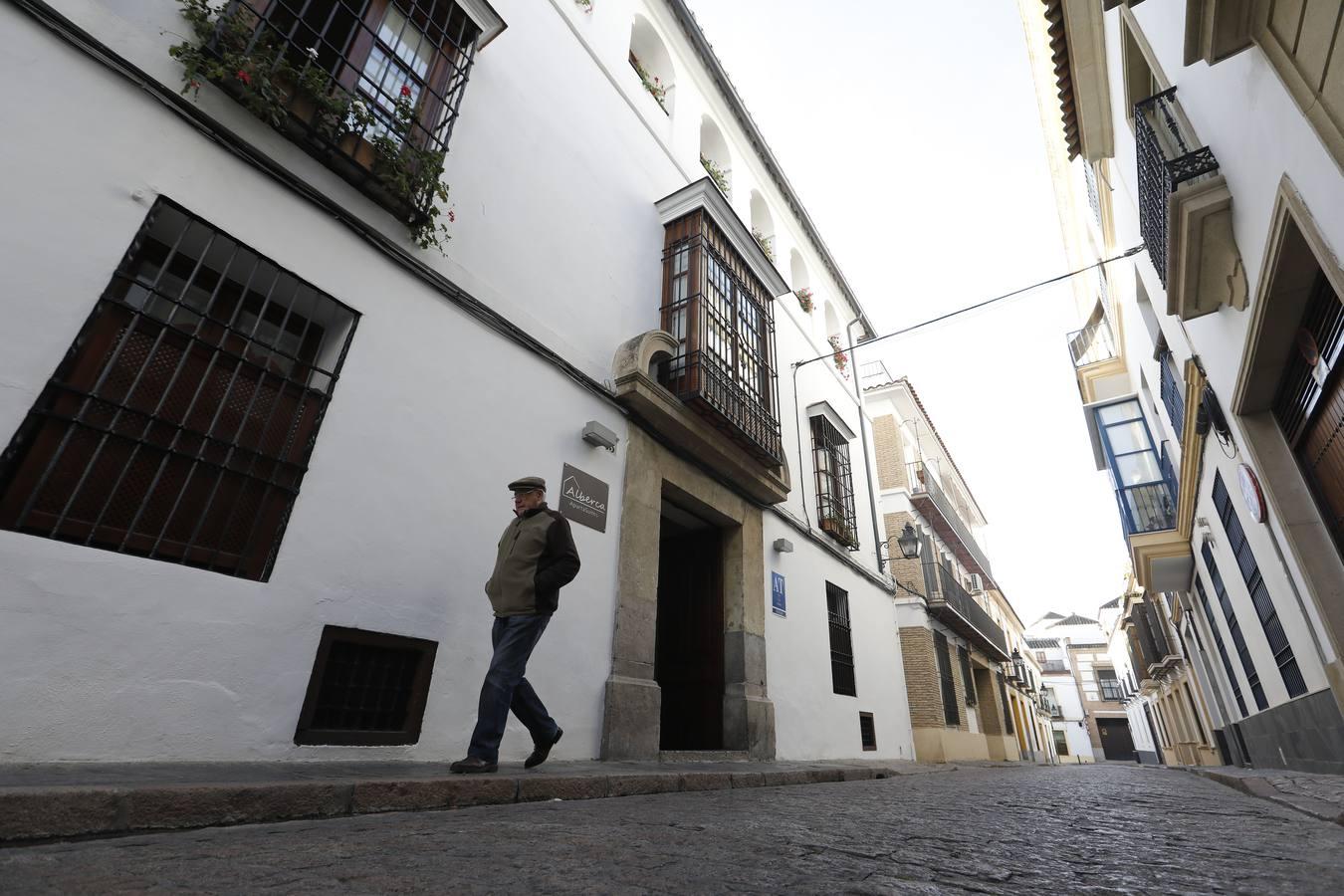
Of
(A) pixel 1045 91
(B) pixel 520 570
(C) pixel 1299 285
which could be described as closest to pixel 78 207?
(B) pixel 520 570

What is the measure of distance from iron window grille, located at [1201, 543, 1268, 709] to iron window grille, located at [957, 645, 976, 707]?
6.12m

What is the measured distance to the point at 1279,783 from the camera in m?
3.73

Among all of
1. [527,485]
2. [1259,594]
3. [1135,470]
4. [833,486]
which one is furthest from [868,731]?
[527,485]

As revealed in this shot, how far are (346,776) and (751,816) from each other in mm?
1549

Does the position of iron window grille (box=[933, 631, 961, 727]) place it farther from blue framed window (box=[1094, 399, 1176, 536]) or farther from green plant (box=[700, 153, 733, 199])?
green plant (box=[700, 153, 733, 199])

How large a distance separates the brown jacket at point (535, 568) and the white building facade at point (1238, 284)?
4143 mm

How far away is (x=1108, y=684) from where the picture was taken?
155ft

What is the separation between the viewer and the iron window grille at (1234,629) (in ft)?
28.5

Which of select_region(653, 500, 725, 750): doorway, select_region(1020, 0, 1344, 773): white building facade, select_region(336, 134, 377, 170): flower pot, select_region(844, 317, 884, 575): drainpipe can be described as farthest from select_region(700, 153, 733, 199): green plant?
select_region(336, 134, 377, 170): flower pot

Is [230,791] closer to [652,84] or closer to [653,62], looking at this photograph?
[652,84]

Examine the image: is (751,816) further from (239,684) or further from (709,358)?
(709,358)

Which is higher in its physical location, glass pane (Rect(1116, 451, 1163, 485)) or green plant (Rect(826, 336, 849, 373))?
green plant (Rect(826, 336, 849, 373))

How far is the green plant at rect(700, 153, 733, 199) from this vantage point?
9625mm

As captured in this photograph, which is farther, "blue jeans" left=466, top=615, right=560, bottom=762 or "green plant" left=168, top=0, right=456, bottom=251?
"green plant" left=168, top=0, right=456, bottom=251
